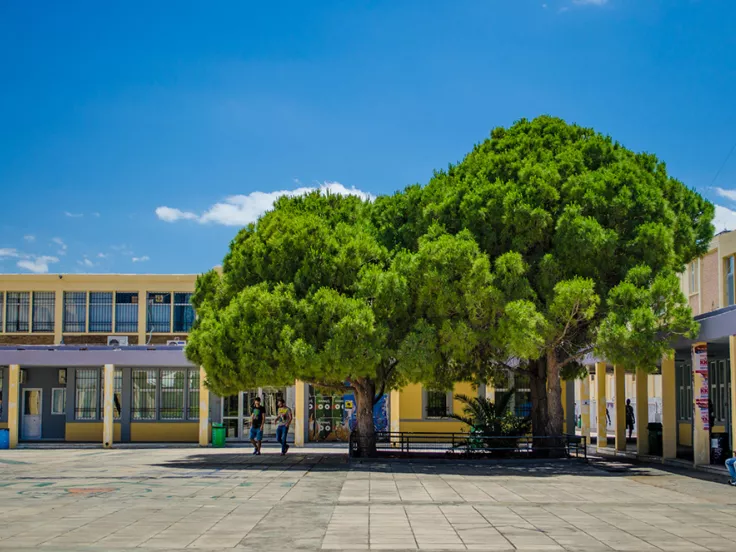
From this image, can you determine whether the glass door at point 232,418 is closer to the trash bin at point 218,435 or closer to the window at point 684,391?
the trash bin at point 218,435

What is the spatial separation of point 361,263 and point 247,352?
12.5ft

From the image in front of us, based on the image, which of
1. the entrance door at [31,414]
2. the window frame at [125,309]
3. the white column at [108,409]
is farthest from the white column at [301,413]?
the window frame at [125,309]

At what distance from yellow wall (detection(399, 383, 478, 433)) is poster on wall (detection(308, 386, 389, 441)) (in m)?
0.88

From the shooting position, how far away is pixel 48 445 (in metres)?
34.2

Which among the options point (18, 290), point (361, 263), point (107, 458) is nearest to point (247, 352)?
point (361, 263)

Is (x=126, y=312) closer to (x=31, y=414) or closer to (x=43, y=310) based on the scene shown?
(x=43, y=310)

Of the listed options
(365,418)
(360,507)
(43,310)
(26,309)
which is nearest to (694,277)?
(365,418)

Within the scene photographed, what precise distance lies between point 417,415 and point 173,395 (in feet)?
30.5

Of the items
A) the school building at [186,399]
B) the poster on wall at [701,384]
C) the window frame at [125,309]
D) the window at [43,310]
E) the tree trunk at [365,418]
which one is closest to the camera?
the poster on wall at [701,384]

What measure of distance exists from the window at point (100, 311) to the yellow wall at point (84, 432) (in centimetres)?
742

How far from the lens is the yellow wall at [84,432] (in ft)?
116

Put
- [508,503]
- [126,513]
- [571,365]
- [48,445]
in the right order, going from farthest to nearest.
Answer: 1. [48,445]
2. [571,365]
3. [508,503]
4. [126,513]

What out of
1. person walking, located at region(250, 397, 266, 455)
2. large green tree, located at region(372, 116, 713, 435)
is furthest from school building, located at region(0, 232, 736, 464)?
large green tree, located at region(372, 116, 713, 435)

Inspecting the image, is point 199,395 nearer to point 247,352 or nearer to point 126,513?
point 247,352
